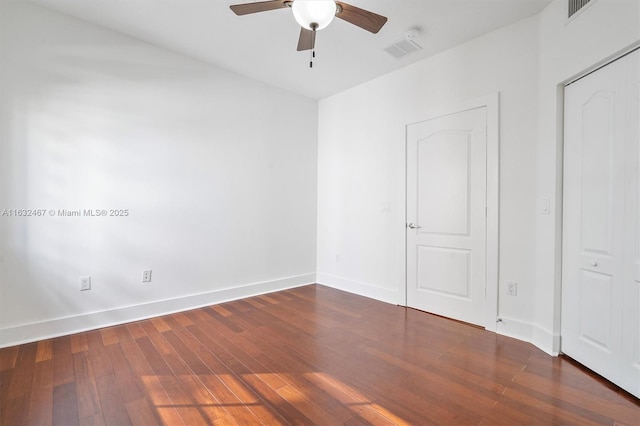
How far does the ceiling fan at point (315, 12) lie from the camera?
1613mm

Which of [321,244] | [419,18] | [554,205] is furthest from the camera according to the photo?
[321,244]

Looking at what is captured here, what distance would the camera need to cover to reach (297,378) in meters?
1.93

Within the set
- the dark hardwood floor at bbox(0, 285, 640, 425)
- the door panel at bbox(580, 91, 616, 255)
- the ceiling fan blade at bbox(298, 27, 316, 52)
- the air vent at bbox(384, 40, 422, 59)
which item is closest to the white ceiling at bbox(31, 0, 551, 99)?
the air vent at bbox(384, 40, 422, 59)

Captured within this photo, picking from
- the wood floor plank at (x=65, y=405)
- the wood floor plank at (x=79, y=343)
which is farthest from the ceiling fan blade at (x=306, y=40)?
the wood floor plank at (x=79, y=343)

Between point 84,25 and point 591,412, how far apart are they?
4.82 metres

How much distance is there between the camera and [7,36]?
232 cm

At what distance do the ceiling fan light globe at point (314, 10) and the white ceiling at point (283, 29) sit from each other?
91 centimetres

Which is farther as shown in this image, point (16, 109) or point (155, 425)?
point (16, 109)

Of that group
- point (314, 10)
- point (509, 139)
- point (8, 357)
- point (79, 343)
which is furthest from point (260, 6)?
point (8, 357)

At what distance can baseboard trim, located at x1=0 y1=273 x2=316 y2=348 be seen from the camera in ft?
7.77

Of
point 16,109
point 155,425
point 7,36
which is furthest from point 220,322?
point 7,36

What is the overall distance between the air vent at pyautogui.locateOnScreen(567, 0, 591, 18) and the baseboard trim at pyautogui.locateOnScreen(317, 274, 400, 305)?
297 cm

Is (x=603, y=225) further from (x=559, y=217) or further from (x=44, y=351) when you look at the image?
(x=44, y=351)

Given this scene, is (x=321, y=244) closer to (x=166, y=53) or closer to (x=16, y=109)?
(x=166, y=53)
